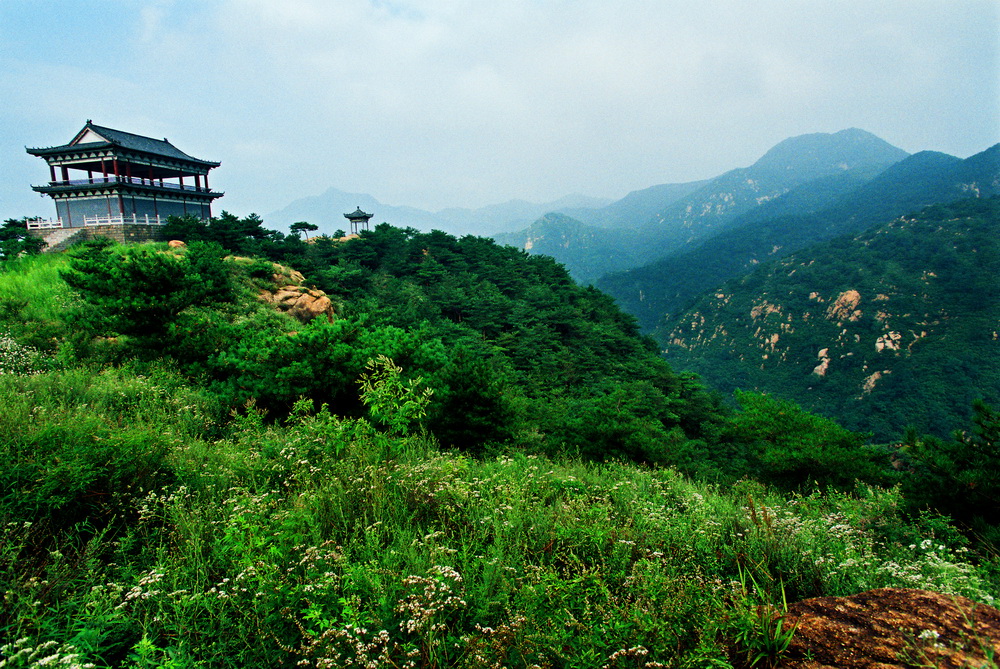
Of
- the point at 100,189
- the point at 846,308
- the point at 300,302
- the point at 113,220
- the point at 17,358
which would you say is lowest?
the point at 846,308

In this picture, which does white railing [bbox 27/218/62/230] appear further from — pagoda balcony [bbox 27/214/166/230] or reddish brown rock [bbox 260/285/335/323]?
reddish brown rock [bbox 260/285/335/323]

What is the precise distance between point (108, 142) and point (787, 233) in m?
151

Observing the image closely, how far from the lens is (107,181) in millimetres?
22844

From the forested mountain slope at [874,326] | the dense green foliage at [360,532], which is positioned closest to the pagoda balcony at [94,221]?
the dense green foliage at [360,532]

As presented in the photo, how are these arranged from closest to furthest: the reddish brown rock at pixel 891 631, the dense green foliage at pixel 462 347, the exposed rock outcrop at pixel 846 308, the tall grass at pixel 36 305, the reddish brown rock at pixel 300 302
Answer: the reddish brown rock at pixel 891 631 < the dense green foliage at pixel 462 347 < the tall grass at pixel 36 305 < the reddish brown rock at pixel 300 302 < the exposed rock outcrop at pixel 846 308

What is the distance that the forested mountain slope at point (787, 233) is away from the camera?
10762cm

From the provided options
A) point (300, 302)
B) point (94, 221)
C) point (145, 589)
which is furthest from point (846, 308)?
point (94, 221)

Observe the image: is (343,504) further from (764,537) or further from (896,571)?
(896,571)

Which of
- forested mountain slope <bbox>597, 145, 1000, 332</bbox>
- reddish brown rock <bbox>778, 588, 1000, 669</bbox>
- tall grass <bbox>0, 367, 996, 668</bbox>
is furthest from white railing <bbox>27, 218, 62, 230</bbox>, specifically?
forested mountain slope <bbox>597, 145, 1000, 332</bbox>

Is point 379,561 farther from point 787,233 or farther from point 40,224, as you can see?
point 787,233

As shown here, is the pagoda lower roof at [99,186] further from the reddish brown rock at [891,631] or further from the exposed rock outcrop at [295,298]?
the reddish brown rock at [891,631]

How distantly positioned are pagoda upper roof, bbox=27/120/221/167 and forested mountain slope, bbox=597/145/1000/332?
301ft

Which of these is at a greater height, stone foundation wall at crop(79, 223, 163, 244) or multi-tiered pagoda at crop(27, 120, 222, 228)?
multi-tiered pagoda at crop(27, 120, 222, 228)

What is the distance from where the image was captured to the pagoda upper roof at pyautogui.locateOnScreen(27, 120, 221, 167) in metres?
22.4
